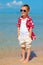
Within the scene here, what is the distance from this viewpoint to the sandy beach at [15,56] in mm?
4469

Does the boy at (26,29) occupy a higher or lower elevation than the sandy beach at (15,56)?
higher

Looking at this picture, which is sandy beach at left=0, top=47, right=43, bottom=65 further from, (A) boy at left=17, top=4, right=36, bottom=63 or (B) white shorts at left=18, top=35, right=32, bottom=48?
(B) white shorts at left=18, top=35, right=32, bottom=48

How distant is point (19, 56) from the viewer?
4.94 meters

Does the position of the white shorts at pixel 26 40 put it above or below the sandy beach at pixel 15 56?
above

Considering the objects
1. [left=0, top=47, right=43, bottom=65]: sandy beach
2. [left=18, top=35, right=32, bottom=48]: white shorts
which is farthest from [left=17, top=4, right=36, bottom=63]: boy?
[left=0, top=47, right=43, bottom=65]: sandy beach

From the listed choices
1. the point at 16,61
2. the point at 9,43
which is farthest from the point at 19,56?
the point at 9,43

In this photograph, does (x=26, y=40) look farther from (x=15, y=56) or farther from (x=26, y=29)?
(x=15, y=56)

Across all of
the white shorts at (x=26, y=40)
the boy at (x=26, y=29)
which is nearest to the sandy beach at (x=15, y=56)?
the boy at (x=26, y=29)

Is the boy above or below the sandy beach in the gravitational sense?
above

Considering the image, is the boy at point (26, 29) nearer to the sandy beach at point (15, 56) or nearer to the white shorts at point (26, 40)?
the white shorts at point (26, 40)

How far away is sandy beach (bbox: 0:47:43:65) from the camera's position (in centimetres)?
447

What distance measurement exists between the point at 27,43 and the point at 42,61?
0.39m

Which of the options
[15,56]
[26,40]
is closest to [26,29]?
[26,40]

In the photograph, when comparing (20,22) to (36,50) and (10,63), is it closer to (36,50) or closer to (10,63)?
(10,63)
